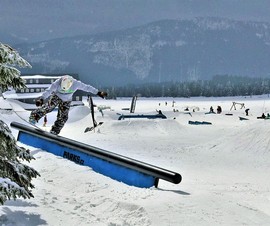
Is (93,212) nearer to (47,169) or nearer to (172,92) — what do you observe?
(47,169)

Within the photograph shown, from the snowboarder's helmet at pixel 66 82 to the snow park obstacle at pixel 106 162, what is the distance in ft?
5.64

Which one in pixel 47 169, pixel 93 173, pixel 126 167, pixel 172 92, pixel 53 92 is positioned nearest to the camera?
pixel 126 167

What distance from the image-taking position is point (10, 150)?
13.8ft

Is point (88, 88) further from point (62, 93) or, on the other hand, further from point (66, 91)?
point (62, 93)

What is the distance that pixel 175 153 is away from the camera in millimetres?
11938

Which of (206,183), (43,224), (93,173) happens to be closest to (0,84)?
(43,224)

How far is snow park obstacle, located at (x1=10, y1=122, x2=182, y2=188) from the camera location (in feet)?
20.0

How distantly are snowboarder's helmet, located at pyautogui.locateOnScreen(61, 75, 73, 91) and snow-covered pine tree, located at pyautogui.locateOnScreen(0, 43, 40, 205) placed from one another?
267 inches

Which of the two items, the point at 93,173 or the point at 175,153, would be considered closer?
the point at 93,173

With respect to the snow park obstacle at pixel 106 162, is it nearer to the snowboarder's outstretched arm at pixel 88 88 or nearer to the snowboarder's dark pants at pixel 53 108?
the snowboarder's dark pants at pixel 53 108

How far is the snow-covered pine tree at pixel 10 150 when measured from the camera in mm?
4023

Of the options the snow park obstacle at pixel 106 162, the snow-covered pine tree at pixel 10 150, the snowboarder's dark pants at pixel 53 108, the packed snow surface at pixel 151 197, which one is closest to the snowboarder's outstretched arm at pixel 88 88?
the snowboarder's dark pants at pixel 53 108

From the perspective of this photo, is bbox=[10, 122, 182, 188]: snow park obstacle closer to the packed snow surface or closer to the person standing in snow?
the packed snow surface

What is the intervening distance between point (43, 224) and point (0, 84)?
1.77 metres
